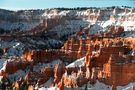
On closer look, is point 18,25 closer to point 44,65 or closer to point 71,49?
point 71,49


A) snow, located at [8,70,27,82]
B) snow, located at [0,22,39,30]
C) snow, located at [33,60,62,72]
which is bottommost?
snow, located at [8,70,27,82]

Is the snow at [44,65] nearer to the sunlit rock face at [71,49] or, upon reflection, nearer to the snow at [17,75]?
the sunlit rock face at [71,49]

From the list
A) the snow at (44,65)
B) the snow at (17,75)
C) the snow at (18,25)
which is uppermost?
the snow at (18,25)

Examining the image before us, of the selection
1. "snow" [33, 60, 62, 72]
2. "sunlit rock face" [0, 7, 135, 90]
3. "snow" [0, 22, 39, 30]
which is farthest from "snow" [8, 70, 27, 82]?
"snow" [0, 22, 39, 30]

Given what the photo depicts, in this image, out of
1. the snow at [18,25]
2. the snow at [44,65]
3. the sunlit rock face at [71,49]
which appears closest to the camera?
the sunlit rock face at [71,49]

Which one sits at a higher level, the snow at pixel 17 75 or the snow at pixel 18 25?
the snow at pixel 18 25

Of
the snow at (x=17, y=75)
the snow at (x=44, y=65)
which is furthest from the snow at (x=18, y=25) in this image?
the snow at (x=17, y=75)

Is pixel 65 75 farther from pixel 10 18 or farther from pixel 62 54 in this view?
pixel 10 18

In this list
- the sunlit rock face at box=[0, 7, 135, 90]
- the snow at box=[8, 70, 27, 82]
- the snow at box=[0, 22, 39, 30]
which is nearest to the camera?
the sunlit rock face at box=[0, 7, 135, 90]

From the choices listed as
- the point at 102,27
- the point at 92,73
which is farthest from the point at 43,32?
the point at 92,73

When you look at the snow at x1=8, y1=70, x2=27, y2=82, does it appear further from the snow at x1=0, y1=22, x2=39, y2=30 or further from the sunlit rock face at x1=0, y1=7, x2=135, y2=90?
the snow at x1=0, y1=22, x2=39, y2=30

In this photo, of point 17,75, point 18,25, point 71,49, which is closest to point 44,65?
point 17,75
